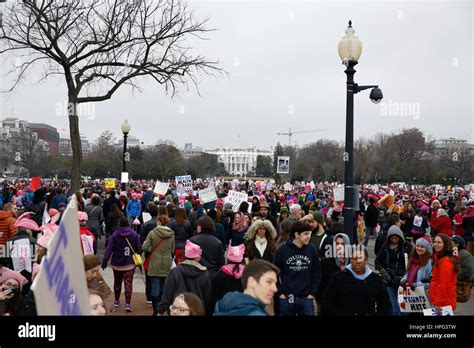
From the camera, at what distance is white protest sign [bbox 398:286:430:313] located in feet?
21.3

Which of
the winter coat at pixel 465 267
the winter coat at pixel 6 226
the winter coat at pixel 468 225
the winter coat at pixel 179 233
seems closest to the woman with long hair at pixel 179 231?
the winter coat at pixel 179 233

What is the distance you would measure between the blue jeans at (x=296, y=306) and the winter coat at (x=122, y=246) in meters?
3.00

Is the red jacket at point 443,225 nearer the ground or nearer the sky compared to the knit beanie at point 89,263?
nearer the ground

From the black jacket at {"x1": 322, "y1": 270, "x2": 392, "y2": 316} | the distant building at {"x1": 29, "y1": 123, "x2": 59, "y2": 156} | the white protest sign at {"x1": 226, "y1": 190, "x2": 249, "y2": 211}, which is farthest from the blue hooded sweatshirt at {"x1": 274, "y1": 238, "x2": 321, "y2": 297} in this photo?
the distant building at {"x1": 29, "y1": 123, "x2": 59, "y2": 156}

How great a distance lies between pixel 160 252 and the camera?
26.4ft

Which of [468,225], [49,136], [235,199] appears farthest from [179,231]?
[49,136]

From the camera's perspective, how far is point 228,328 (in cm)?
394

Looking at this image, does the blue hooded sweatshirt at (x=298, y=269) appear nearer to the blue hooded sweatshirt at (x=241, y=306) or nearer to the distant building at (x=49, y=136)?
the blue hooded sweatshirt at (x=241, y=306)

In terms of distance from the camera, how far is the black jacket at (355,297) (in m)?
5.29

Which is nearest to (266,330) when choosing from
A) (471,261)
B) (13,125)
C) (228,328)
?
(228,328)

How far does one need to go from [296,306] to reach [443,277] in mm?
1710

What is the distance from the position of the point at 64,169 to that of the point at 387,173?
41.9 m

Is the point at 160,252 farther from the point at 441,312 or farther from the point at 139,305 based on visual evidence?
the point at 441,312

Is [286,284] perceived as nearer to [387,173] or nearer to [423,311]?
[423,311]
